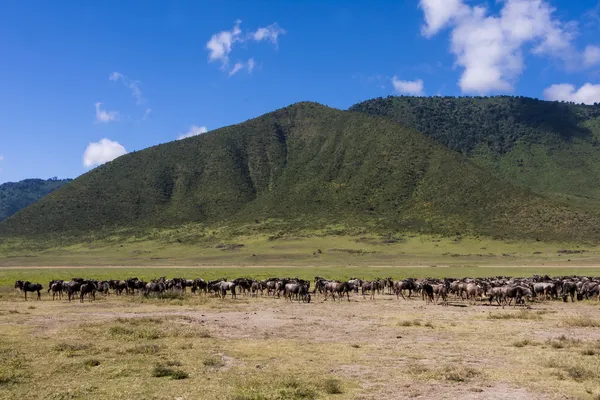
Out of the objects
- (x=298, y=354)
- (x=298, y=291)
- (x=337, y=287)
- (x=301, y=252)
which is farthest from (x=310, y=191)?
(x=298, y=354)

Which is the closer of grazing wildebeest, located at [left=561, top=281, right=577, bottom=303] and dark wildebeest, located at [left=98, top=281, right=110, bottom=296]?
grazing wildebeest, located at [left=561, top=281, right=577, bottom=303]

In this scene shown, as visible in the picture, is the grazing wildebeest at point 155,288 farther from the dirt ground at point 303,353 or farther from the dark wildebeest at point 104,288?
the dirt ground at point 303,353

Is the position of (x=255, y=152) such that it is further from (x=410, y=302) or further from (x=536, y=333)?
(x=536, y=333)

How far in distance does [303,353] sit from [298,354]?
0.80 feet

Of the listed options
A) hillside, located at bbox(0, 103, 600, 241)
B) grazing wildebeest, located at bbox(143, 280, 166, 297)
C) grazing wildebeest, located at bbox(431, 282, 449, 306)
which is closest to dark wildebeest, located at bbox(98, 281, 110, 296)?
grazing wildebeest, located at bbox(143, 280, 166, 297)

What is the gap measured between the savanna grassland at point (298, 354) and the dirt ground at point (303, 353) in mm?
47

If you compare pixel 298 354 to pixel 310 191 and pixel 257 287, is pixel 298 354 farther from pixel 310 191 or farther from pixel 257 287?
pixel 310 191

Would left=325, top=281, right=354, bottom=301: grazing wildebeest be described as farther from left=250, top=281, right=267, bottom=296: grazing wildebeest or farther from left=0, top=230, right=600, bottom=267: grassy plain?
left=0, top=230, right=600, bottom=267: grassy plain

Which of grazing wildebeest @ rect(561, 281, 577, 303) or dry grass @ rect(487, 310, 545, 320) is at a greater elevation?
grazing wildebeest @ rect(561, 281, 577, 303)

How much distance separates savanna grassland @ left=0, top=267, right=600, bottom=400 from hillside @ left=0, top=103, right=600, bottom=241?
8981cm

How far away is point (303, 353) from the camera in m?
17.7

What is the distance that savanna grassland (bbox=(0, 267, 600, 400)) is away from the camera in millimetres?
12930

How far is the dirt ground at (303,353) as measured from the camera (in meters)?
12.9

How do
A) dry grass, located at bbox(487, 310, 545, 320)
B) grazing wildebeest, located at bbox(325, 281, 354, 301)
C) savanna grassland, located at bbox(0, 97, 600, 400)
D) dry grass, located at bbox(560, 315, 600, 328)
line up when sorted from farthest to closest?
grazing wildebeest, located at bbox(325, 281, 354, 301), dry grass, located at bbox(487, 310, 545, 320), dry grass, located at bbox(560, 315, 600, 328), savanna grassland, located at bbox(0, 97, 600, 400)
